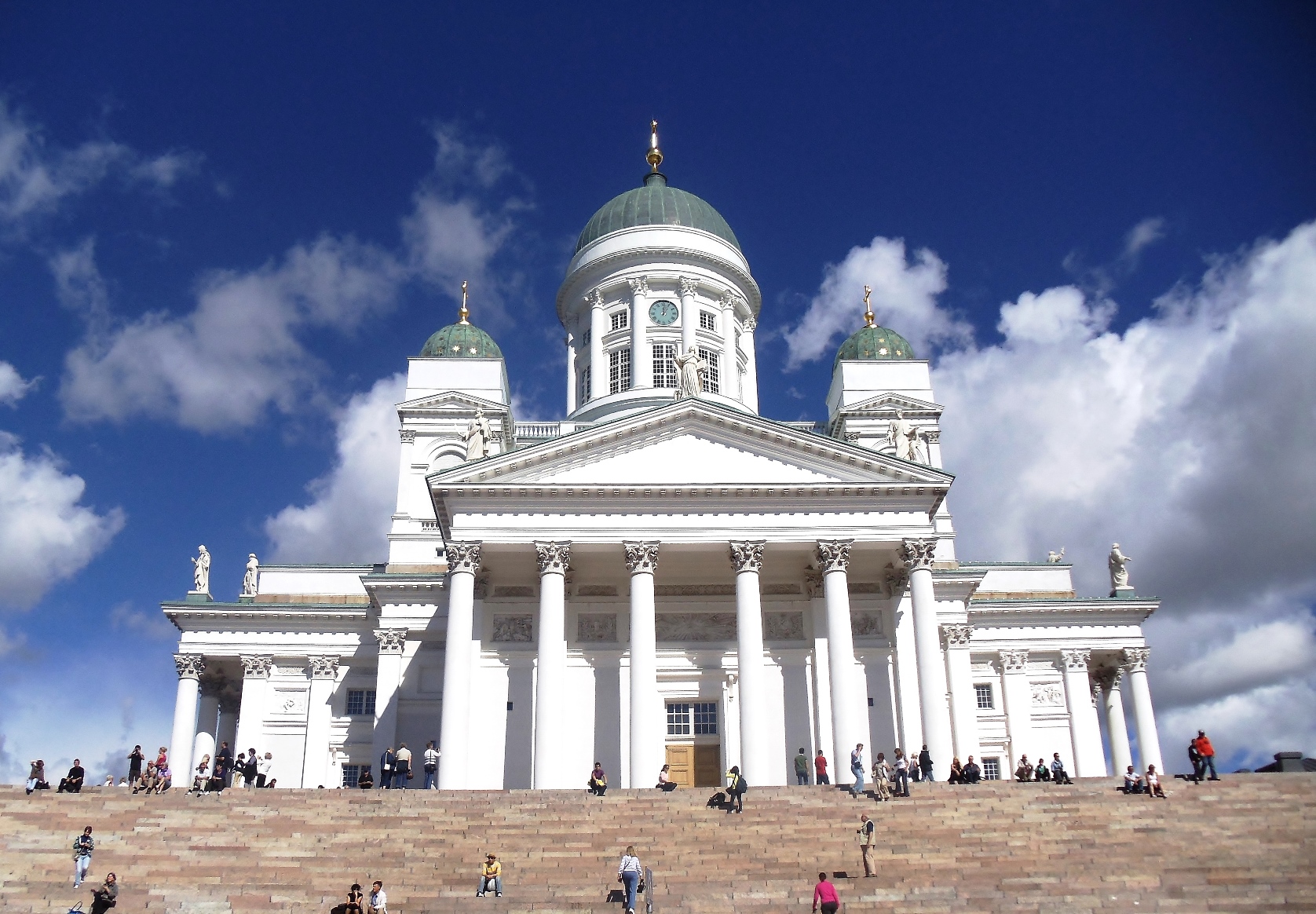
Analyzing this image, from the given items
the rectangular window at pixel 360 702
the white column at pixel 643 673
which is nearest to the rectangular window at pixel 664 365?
the white column at pixel 643 673

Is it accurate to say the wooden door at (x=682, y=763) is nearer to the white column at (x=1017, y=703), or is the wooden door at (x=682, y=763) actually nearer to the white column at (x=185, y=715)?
the white column at (x=1017, y=703)

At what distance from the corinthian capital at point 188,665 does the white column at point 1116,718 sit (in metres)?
35.0

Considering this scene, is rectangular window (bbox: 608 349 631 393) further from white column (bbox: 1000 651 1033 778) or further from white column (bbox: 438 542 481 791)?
white column (bbox: 1000 651 1033 778)

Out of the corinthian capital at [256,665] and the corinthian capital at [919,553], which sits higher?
the corinthian capital at [919,553]

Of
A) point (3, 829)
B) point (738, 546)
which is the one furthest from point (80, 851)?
point (738, 546)

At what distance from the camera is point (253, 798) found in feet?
85.1

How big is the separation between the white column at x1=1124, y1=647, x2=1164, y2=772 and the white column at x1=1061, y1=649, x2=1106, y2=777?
1545 millimetres

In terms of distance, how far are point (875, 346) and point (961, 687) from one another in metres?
16.8

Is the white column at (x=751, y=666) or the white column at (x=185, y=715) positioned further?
the white column at (x=185, y=715)

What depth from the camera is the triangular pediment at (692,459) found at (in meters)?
33.7

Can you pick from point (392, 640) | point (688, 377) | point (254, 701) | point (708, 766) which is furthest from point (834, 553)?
point (254, 701)

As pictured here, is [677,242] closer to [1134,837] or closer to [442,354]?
[442,354]

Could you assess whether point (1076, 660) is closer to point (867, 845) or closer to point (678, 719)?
point (678, 719)

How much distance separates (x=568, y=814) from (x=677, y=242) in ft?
102
